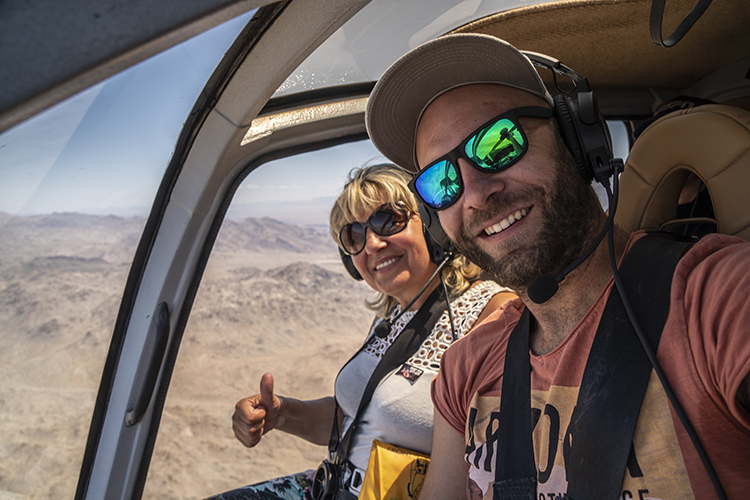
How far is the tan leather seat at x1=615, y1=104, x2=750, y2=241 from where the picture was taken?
3.66 ft

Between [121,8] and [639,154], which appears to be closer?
[121,8]

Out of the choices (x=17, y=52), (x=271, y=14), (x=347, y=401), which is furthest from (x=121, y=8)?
(x=347, y=401)

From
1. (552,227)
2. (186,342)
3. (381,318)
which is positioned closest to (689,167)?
(552,227)

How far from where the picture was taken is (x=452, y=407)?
54.4 inches

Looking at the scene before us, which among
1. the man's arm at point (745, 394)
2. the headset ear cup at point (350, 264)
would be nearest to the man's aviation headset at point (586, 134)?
the man's arm at point (745, 394)

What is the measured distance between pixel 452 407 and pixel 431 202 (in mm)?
628

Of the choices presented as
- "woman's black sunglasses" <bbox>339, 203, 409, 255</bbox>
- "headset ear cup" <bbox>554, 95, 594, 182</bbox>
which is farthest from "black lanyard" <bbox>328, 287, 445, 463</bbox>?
"headset ear cup" <bbox>554, 95, 594, 182</bbox>

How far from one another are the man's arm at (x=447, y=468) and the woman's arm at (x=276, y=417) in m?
0.72

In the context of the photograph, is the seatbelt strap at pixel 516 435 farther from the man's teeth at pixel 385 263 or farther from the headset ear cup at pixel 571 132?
the man's teeth at pixel 385 263

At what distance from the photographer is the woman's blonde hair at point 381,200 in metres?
2.00

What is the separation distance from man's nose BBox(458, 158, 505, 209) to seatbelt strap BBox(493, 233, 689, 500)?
14.0 inches

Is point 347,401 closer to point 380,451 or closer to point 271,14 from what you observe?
point 380,451

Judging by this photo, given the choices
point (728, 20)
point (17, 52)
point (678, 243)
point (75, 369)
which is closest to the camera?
point (17, 52)

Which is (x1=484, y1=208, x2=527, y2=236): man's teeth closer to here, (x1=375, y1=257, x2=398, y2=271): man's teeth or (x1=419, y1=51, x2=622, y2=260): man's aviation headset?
(x1=419, y1=51, x2=622, y2=260): man's aviation headset
